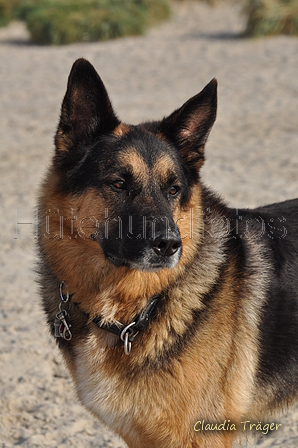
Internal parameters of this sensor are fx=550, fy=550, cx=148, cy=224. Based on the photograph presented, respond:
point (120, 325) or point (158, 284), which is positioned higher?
point (158, 284)

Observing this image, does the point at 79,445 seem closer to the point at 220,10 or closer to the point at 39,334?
the point at 39,334

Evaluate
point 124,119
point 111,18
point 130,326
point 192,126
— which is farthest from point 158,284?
point 111,18

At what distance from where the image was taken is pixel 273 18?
16.2 m

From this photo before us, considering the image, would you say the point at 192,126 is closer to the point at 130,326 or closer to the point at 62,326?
the point at 130,326

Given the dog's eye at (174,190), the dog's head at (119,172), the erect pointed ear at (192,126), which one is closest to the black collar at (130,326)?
the dog's head at (119,172)

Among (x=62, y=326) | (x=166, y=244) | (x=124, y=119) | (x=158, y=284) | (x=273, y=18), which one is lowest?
(x=124, y=119)

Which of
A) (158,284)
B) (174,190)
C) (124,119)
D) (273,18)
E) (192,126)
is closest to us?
(158,284)

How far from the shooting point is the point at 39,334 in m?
4.92

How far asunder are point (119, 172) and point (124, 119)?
7.92 meters

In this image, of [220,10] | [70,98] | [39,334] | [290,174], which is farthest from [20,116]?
[220,10]

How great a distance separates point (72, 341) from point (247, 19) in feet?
52.5

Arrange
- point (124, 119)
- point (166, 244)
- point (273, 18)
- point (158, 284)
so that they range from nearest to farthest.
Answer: point (166, 244) < point (158, 284) < point (124, 119) < point (273, 18)

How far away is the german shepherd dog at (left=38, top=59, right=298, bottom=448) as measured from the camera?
9.72 feet

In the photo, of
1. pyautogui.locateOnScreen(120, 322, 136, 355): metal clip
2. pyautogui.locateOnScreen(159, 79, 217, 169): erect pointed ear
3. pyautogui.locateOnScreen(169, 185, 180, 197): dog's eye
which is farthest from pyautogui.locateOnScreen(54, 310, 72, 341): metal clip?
pyautogui.locateOnScreen(159, 79, 217, 169): erect pointed ear
